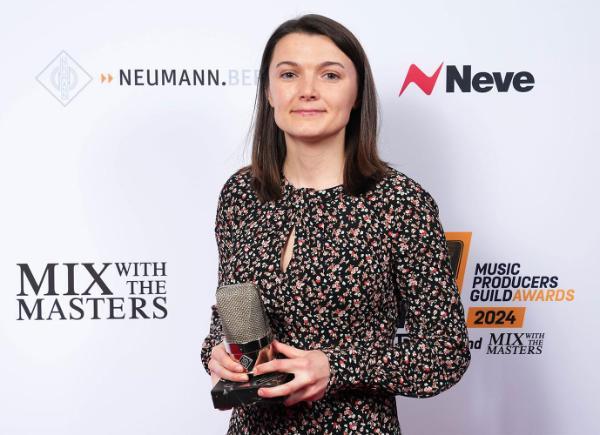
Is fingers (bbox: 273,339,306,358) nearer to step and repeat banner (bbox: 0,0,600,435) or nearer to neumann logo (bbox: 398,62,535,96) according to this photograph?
step and repeat banner (bbox: 0,0,600,435)

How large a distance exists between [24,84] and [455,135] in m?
1.25

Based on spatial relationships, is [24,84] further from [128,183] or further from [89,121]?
[128,183]

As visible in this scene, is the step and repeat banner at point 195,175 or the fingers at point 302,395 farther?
the step and repeat banner at point 195,175

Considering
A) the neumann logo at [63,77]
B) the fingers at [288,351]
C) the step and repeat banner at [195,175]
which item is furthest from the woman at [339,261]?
the neumann logo at [63,77]

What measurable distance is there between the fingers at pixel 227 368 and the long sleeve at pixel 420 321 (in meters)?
0.16

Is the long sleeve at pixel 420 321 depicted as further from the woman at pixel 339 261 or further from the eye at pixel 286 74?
the eye at pixel 286 74

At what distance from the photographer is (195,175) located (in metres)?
1.91

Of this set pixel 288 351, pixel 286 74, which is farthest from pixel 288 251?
pixel 286 74

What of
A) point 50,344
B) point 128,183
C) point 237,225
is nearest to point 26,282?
point 50,344

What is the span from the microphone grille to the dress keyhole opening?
6.4 inches

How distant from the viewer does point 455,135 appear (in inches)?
75.2

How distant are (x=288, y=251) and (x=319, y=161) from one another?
0.17 metres

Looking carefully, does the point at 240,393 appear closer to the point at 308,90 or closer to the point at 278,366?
the point at 278,366

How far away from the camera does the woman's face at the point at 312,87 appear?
1.11 metres
